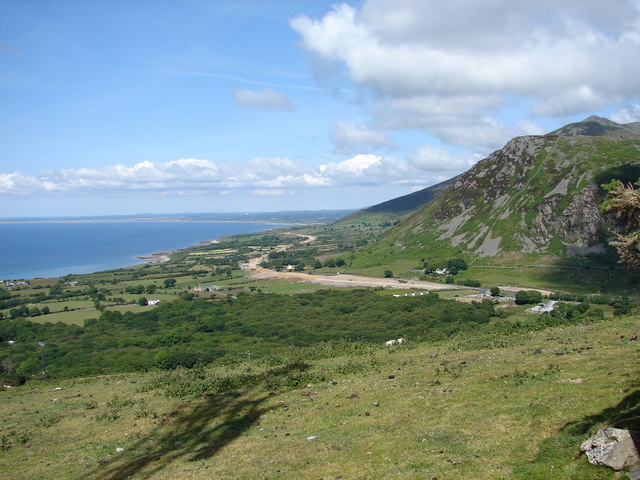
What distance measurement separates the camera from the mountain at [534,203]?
142 m

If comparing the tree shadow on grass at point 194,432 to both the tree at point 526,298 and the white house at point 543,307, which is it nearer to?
the white house at point 543,307

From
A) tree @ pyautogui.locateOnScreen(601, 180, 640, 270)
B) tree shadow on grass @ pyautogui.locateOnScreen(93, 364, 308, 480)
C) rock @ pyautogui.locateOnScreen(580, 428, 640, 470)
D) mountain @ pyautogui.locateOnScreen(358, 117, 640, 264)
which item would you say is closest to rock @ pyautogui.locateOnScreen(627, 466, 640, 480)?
rock @ pyautogui.locateOnScreen(580, 428, 640, 470)

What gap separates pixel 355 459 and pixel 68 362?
2028 inches

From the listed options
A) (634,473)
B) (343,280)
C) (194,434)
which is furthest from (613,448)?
(343,280)

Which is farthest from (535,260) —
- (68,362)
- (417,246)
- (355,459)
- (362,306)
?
(355,459)

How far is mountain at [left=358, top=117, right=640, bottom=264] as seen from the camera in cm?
14238

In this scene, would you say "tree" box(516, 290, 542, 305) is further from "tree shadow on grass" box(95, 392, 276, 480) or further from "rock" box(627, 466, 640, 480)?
"rock" box(627, 466, 640, 480)

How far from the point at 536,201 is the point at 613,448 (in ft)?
551

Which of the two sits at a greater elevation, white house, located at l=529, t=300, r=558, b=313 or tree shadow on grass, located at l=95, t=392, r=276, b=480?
tree shadow on grass, located at l=95, t=392, r=276, b=480

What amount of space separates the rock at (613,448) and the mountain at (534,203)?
14026 cm

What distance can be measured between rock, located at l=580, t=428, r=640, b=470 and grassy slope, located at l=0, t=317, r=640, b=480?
29 centimetres

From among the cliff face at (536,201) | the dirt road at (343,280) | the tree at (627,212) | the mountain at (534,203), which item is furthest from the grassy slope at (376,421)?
the cliff face at (536,201)

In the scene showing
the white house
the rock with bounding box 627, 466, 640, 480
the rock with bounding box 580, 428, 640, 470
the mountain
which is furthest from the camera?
the mountain

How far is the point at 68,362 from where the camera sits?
53.7 m
